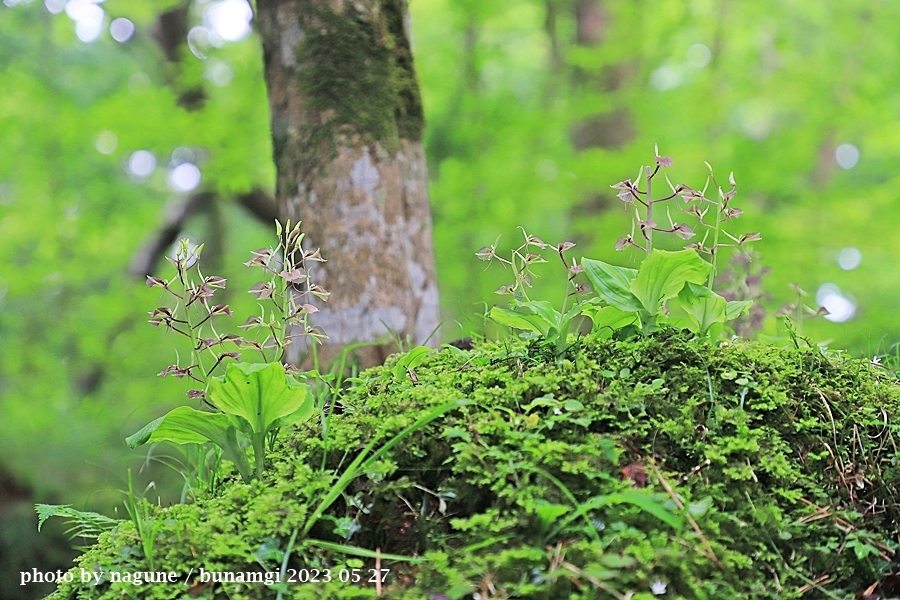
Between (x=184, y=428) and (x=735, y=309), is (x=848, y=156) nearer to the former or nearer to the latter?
(x=735, y=309)

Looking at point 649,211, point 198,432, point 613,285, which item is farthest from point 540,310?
point 198,432

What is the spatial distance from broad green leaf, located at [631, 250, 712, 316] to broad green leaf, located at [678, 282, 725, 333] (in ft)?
0.09

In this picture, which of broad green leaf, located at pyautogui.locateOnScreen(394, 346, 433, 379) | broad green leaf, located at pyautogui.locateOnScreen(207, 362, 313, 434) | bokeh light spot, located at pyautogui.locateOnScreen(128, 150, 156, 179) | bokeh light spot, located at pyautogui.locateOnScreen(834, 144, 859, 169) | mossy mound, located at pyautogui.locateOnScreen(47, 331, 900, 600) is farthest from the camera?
bokeh light spot, located at pyautogui.locateOnScreen(834, 144, 859, 169)

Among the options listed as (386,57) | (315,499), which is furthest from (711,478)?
(386,57)

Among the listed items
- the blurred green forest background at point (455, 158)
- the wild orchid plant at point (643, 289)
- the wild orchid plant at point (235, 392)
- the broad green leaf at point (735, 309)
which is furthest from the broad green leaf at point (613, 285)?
the blurred green forest background at point (455, 158)

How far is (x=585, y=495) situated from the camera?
1.21 m

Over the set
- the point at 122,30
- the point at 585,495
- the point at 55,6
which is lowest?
the point at 585,495

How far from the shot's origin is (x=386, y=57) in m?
2.72

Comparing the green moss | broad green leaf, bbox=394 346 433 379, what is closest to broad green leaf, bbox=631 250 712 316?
broad green leaf, bbox=394 346 433 379

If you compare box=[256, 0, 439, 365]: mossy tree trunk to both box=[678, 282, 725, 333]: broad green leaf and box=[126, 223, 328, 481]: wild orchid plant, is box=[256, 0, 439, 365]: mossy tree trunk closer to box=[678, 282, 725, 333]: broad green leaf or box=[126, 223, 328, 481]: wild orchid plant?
box=[126, 223, 328, 481]: wild orchid plant

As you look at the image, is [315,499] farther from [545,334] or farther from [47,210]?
[47,210]

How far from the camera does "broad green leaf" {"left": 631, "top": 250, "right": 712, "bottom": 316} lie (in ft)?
5.09

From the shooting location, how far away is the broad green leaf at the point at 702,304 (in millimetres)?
1666

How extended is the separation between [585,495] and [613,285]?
65 cm
